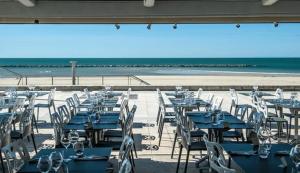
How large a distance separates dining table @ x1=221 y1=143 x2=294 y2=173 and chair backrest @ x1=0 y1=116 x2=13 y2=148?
2.55m

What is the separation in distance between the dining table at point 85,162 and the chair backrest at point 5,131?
1232 mm

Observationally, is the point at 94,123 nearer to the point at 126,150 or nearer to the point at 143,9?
the point at 126,150

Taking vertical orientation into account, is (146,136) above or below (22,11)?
below

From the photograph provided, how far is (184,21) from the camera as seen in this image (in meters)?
8.70

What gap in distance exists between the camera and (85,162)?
12.2 feet

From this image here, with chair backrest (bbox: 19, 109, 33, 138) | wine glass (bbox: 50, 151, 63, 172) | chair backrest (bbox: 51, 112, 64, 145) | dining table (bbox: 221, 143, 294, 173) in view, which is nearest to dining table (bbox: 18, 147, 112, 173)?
wine glass (bbox: 50, 151, 63, 172)

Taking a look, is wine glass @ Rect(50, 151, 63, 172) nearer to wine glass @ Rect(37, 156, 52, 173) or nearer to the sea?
wine glass @ Rect(37, 156, 52, 173)

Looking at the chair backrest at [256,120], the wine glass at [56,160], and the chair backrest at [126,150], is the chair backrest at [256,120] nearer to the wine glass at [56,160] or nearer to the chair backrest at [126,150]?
the chair backrest at [126,150]

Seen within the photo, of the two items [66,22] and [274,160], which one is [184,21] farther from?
[274,160]

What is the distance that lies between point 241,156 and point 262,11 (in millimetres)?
4737

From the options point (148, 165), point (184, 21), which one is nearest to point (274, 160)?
point (148, 165)

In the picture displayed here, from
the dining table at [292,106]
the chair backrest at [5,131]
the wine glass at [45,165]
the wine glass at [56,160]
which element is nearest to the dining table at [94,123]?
the chair backrest at [5,131]

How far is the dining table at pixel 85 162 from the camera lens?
11.4 feet

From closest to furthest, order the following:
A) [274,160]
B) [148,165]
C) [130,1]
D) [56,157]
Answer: [56,157] → [274,160] → [148,165] → [130,1]
